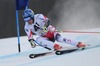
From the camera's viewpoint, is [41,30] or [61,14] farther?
[61,14]

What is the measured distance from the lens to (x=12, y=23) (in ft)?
10.2

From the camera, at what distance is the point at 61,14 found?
3434mm

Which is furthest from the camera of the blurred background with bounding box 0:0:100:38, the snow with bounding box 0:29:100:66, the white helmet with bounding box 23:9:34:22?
the blurred background with bounding box 0:0:100:38

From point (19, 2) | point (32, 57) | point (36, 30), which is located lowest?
point (32, 57)

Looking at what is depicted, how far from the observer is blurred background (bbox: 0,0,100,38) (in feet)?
9.93

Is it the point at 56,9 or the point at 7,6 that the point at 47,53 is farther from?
the point at 56,9

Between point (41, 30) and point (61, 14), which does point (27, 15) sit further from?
point (61, 14)

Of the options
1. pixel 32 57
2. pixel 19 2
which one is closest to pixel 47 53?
pixel 32 57

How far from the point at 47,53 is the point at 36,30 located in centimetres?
15

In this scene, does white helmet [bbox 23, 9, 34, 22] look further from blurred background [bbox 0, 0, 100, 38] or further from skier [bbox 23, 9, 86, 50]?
blurred background [bbox 0, 0, 100, 38]

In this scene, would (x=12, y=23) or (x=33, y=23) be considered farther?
(x=12, y=23)

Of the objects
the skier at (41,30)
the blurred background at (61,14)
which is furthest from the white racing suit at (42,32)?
the blurred background at (61,14)

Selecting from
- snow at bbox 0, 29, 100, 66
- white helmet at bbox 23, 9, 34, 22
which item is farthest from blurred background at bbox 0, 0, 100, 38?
white helmet at bbox 23, 9, 34, 22

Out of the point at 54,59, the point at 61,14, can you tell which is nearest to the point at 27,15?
the point at 54,59
